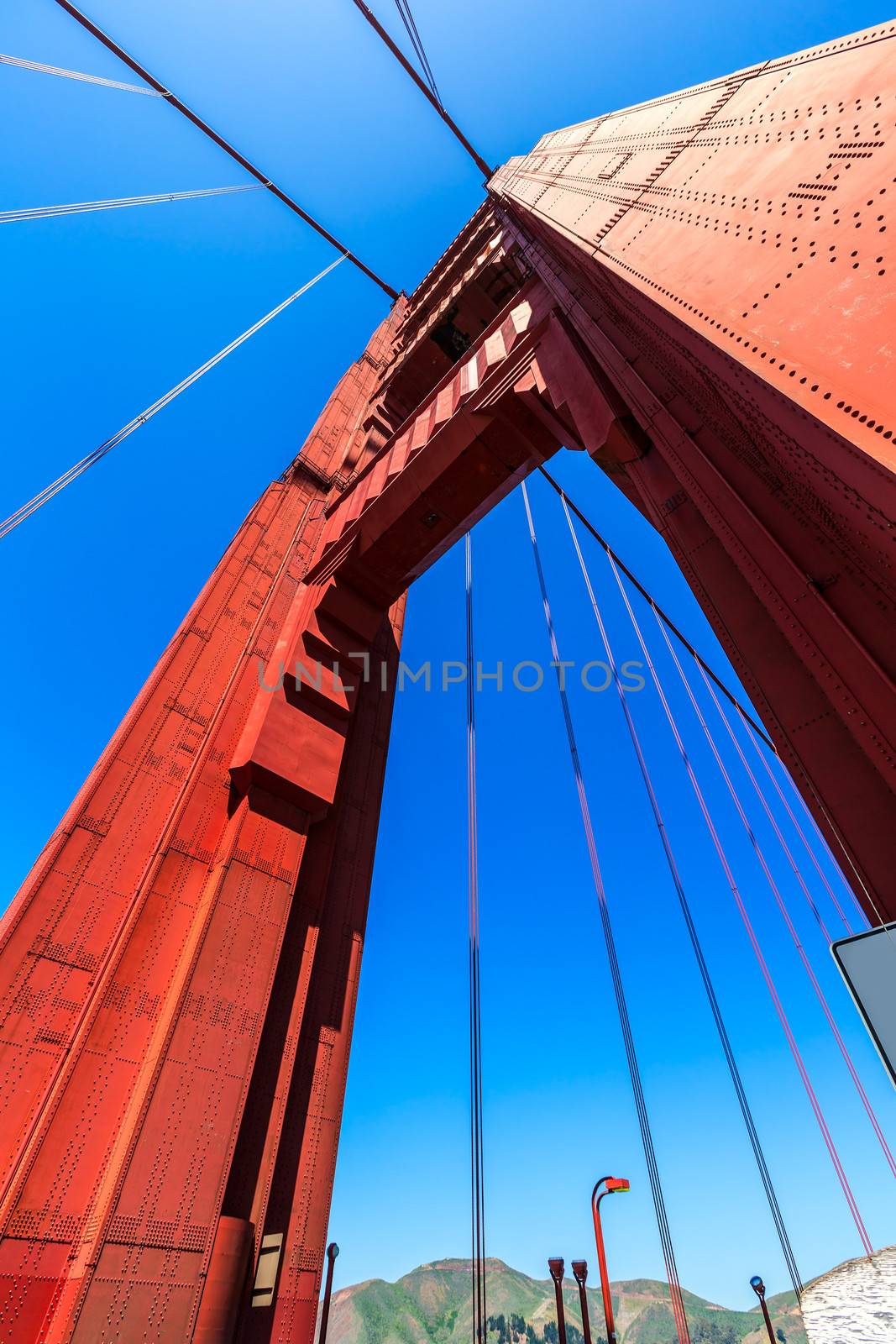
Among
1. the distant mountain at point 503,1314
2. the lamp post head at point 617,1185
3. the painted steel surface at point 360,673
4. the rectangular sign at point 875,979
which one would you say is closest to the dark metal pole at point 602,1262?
the lamp post head at point 617,1185

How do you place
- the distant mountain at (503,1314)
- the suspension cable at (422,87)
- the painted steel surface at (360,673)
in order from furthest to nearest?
the distant mountain at (503,1314), the suspension cable at (422,87), the painted steel surface at (360,673)

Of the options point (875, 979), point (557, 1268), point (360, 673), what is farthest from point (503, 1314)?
point (875, 979)

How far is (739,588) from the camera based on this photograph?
17.4 ft

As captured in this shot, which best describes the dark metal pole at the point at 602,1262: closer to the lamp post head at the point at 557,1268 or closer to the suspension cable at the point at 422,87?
the lamp post head at the point at 557,1268

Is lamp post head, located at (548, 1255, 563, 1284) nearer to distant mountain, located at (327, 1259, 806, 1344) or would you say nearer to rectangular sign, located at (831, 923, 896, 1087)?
rectangular sign, located at (831, 923, 896, 1087)

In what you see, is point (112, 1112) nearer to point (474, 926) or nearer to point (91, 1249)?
point (91, 1249)

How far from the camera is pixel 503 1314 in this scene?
138m

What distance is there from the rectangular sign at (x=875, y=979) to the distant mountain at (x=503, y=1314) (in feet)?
513

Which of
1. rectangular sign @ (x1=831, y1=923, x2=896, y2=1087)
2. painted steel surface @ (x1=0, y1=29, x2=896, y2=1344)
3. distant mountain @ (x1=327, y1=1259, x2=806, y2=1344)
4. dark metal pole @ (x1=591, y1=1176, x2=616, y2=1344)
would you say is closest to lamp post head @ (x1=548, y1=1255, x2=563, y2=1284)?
dark metal pole @ (x1=591, y1=1176, x2=616, y2=1344)

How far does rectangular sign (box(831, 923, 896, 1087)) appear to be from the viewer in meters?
1.78

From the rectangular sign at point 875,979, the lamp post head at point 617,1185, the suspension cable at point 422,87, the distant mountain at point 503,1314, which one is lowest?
the rectangular sign at point 875,979

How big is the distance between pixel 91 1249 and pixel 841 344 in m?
9.31

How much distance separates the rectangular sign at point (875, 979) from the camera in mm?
1778

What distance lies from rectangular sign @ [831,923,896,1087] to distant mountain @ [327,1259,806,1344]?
156 m
